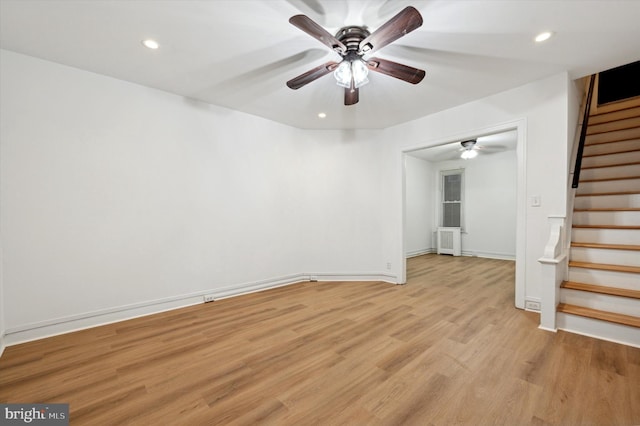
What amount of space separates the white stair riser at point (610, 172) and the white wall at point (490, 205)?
282cm

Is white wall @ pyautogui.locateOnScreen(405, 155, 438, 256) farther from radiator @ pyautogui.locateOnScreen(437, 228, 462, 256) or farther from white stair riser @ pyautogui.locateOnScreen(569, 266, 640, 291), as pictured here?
white stair riser @ pyautogui.locateOnScreen(569, 266, 640, 291)

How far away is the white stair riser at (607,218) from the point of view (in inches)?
111

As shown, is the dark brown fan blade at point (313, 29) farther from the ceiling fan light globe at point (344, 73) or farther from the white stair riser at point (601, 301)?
the white stair riser at point (601, 301)

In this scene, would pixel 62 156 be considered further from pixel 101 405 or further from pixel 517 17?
pixel 517 17

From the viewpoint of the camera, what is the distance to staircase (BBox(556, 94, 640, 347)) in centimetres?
235

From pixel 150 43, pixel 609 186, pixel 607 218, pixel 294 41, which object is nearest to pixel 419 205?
pixel 609 186

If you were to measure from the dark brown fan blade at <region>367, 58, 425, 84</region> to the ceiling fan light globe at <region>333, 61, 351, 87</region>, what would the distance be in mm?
182

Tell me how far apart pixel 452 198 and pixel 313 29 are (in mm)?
6930

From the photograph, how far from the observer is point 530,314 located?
287 centimetres

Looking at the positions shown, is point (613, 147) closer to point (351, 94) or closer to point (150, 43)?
point (351, 94)

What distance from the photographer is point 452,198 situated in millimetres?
7363

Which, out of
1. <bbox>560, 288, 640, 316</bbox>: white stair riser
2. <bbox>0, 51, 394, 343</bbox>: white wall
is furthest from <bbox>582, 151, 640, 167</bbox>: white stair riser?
<bbox>0, 51, 394, 343</bbox>: white wall

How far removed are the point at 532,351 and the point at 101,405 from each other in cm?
321

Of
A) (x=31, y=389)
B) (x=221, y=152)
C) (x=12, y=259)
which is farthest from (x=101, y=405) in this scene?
(x=221, y=152)
